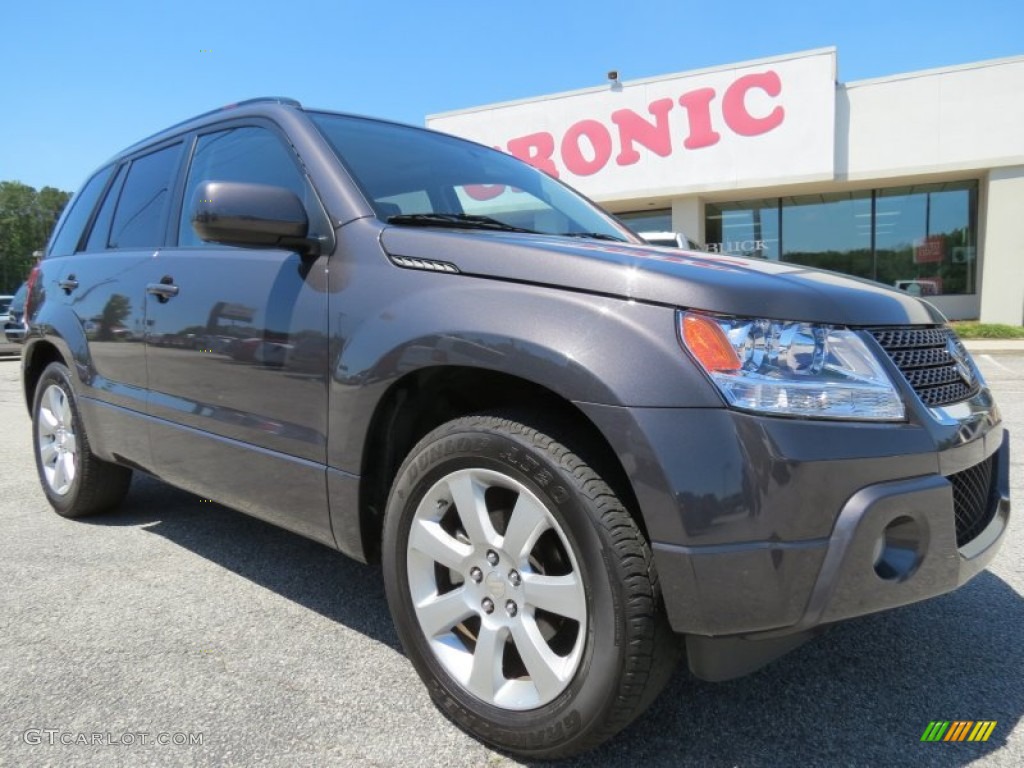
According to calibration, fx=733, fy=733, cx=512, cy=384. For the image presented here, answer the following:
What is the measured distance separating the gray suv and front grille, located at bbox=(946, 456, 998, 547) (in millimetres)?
11

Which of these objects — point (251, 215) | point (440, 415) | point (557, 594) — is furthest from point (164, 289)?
point (557, 594)

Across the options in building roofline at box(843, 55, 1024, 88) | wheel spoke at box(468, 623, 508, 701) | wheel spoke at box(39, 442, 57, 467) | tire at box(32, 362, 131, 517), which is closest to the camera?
wheel spoke at box(468, 623, 508, 701)

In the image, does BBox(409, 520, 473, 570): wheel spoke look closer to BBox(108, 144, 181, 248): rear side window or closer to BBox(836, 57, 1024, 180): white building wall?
BBox(108, 144, 181, 248): rear side window

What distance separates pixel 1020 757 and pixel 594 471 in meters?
1.27

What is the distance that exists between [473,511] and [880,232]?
17.3m

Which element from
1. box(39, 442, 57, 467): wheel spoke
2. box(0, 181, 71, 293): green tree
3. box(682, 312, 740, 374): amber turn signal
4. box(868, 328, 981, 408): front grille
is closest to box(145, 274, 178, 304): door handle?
box(39, 442, 57, 467): wheel spoke

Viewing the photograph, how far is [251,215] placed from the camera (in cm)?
223

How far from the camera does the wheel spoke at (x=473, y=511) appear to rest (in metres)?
1.85

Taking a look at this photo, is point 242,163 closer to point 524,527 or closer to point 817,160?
point 524,527

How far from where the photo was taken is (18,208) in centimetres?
6769

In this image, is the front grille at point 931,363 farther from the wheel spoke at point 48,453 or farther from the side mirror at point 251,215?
the wheel spoke at point 48,453

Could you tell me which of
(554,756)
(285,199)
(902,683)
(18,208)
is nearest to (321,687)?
(554,756)

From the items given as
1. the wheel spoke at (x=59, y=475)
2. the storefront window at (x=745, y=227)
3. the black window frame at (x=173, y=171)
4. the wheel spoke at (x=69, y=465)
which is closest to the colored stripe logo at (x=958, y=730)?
the black window frame at (x=173, y=171)

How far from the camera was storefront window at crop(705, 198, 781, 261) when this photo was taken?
17156 millimetres
